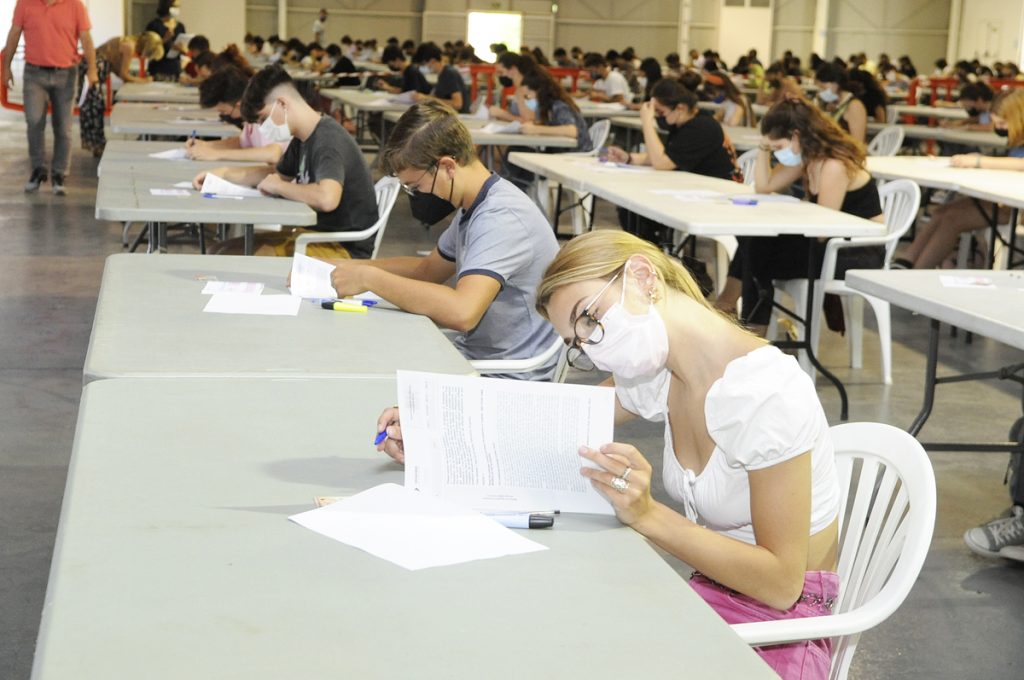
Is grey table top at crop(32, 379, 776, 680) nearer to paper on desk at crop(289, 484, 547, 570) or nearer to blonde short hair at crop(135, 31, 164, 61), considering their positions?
paper on desk at crop(289, 484, 547, 570)

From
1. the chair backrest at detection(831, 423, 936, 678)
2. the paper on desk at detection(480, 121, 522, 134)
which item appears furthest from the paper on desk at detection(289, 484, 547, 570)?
the paper on desk at detection(480, 121, 522, 134)

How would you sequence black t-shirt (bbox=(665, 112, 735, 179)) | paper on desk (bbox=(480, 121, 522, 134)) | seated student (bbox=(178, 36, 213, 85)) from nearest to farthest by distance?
black t-shirt (bbox=(665, 112, 735, 179)) < paper on desk (bbox=(480, 121, 522, 134)) < seated student (bbox=(178, 36, 213, 85))

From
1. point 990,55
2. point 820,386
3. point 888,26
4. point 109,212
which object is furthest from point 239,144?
point 888,26

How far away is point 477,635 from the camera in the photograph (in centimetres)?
119

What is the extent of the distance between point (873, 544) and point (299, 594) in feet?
3.01

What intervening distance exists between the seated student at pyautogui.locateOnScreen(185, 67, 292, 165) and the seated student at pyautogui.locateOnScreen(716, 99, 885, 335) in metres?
1.80

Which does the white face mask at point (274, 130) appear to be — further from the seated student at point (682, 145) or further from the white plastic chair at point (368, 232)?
the seated student at point (682, 145)

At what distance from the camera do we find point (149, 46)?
39.6ft

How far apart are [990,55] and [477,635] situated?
22.8m

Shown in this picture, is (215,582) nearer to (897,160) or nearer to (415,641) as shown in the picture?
(415,641)

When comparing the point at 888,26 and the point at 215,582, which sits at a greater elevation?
the point at 888,26

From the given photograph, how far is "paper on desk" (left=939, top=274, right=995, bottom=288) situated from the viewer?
323 centimetres

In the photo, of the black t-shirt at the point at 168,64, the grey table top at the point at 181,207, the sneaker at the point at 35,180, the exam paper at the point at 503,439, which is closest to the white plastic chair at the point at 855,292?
the grey table top at the point at 181,207

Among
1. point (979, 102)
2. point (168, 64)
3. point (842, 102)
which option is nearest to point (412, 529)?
point (842, 102)
